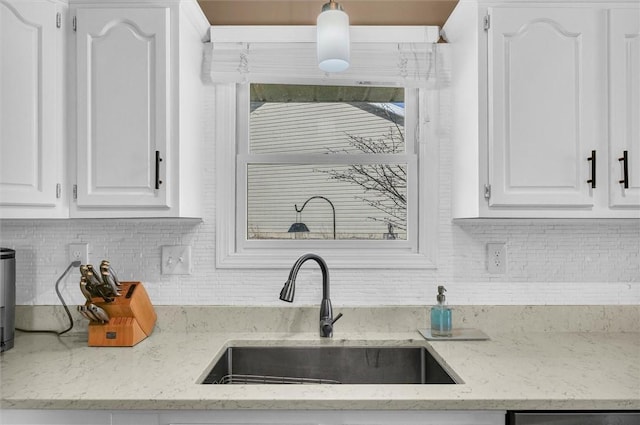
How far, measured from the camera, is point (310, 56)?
6.11ft

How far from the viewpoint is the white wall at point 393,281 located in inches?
74.6

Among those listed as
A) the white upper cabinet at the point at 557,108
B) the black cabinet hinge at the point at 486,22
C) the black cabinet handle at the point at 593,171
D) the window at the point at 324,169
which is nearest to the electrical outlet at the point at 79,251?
the window at the point at 324,169

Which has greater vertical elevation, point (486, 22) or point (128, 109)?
point (486, 22)

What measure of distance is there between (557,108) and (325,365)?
3.91ft

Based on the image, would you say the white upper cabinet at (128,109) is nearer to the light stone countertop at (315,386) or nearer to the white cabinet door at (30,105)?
the white cabinet door at (30,105)

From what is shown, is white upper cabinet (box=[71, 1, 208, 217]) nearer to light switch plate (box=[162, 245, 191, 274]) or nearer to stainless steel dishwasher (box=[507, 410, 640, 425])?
light switch plate (box=[162, 245, 191, 274])

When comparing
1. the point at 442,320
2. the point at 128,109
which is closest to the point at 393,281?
the point at 442,320

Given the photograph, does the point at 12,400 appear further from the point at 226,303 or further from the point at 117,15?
the point at 117,15

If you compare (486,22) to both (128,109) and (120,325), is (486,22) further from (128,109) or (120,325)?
(120,325)

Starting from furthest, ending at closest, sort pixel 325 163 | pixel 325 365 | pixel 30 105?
pixel 325 163 < pixel 325 365 < pixel 30 105

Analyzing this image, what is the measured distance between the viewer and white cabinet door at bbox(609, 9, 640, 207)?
1574 mm

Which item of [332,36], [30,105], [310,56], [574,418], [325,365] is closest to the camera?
[574,418]

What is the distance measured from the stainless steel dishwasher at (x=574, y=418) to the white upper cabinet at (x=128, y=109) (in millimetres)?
1195

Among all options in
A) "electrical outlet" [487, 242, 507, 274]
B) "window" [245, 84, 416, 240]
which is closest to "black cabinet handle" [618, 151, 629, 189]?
"electrical outlet" [487, 242, 507, 274]
